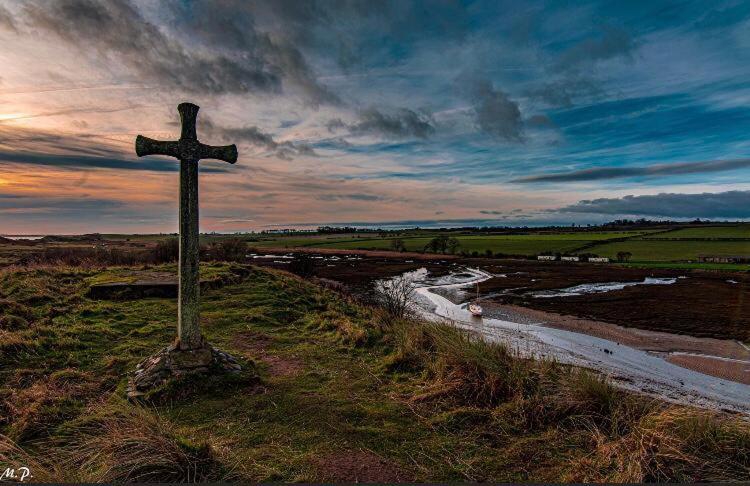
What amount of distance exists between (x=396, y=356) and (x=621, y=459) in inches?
172

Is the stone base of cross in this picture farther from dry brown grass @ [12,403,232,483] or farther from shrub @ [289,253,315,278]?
shrub @ [289,253,315,278]

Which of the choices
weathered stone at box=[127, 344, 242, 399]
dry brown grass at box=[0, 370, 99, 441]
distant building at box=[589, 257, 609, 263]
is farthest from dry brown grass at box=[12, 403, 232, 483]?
distant building at box=[589, 257, 609, 263]

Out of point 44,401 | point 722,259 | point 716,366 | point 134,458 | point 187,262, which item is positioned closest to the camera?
point 134,458

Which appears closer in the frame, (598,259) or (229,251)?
(229,251)

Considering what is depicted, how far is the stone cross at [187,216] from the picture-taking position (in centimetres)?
682

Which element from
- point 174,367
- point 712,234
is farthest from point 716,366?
point 712,234

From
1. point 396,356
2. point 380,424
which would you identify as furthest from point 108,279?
point 380,424

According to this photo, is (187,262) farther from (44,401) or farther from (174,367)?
(44,401)

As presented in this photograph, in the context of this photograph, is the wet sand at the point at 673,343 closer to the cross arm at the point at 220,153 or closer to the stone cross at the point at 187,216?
the stone cross at the point at 187,216

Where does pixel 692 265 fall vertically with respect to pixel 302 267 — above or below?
below

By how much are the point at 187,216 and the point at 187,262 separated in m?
0.80

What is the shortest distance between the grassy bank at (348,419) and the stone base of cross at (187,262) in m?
0.56

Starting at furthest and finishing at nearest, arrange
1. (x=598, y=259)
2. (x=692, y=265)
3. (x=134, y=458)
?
(x=598, y=259) < (x=692, y=265) < (x=134, y=458)

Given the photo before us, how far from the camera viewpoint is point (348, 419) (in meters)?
5.36
